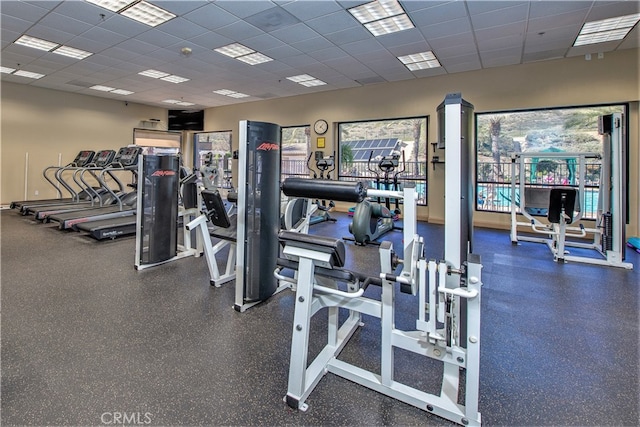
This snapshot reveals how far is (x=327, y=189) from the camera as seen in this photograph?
167 centimetres

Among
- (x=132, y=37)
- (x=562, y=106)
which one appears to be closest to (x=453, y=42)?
(x=562, y=106)

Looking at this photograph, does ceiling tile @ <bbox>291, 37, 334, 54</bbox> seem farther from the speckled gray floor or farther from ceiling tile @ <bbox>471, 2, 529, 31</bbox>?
the speckled gray floor

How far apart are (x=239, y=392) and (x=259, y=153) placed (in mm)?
1757

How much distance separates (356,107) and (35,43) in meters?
6.27

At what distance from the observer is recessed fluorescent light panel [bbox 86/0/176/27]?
3.93m

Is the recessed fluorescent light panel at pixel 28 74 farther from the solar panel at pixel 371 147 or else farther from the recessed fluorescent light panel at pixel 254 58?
the solar panel at pixel 371 147

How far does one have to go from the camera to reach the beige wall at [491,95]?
17.1 feet

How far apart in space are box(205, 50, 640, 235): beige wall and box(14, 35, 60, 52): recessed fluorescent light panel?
5.06m

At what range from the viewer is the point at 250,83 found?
7.56 m

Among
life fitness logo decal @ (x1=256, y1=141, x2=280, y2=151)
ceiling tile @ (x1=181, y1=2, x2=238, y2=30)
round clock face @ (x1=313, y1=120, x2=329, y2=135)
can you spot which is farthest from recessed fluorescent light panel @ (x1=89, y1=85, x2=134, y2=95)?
life fitness logo decal @ (x1=256, y1=141, x2=280, y2=151)

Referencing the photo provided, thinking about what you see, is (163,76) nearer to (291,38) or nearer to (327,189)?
(291,38)

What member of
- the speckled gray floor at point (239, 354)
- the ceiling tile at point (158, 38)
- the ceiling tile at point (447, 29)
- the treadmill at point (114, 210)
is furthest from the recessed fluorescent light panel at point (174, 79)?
the ceiling tile at point (447, 29)

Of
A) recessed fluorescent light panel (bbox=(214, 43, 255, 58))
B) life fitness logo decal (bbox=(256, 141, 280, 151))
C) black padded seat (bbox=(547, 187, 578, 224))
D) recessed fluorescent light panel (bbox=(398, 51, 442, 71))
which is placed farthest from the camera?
recessed fluorescent light panel (bbox=(398, 51, 442, 71))

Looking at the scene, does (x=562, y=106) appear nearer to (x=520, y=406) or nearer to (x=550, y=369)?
(x=550, y=369)
